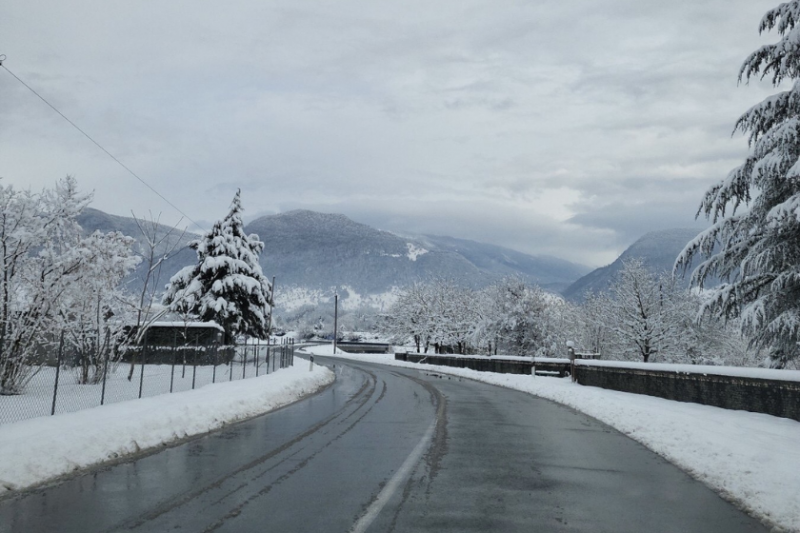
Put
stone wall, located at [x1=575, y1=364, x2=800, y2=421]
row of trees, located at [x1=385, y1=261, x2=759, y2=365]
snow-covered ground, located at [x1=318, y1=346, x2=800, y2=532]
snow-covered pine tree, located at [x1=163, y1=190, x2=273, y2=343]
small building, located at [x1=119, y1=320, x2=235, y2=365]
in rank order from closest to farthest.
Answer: snow-covered ground, located at [x1=318, y1=346, x2=800, y2=532] < stone wall, located at [x1=575, y1=364, x2=800, y2=421] < small building, located at [x1=119, y1=320, x2=235, y2=365] < snow-covered pine tree, located at [x1=163, y1=190, x2=273, y2=343] < row of trees, located at [x1=385, y1=261, x2=759, y2=365]

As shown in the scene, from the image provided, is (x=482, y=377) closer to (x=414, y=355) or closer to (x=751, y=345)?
(x=751, y=345)

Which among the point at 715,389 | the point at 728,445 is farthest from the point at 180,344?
the point at 728,445

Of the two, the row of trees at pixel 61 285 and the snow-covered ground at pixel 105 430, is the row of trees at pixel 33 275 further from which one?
the snow-covered ground at pixel 105 430

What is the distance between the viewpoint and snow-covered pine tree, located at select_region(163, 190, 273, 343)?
44.7 metres

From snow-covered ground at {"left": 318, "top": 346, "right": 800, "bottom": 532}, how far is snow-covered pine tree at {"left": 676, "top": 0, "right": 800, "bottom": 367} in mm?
3957

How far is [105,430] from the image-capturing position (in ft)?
35.1

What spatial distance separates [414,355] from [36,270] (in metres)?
56.3

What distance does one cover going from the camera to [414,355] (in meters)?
72.1

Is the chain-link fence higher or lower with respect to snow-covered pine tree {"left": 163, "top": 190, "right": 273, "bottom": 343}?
lower

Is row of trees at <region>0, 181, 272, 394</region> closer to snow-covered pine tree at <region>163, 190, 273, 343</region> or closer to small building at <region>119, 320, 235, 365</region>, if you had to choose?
small building at <region>119, 320, 235, 365</region>

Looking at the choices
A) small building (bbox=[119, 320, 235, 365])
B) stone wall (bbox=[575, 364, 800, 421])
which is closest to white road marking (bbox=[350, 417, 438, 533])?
stone wall (bbox=[575, 364, 800, 421])

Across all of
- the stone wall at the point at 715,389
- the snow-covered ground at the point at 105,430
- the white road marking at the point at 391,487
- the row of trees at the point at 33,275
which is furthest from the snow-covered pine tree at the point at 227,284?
the white road marking at the point at 391,487

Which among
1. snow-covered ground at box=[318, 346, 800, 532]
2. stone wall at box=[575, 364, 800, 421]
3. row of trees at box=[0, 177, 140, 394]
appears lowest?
snow-covered ground at box=[318, 346, 800, 532]

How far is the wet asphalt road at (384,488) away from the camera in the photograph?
20.7ft
